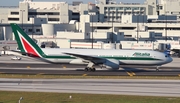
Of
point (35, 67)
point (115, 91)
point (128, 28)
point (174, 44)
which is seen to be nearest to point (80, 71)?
point (35, 67)

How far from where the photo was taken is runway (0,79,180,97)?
2250 inches

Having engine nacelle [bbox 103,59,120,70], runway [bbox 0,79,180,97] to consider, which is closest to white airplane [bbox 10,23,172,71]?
engine nacelle [bbox 103,59,120,70]

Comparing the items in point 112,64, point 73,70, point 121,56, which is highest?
point 121,56

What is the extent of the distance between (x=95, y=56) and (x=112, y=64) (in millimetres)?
2990

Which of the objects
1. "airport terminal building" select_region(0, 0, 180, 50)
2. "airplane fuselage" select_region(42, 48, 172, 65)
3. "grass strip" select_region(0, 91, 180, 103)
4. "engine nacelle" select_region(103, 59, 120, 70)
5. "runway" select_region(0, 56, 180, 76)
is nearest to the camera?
"grass strip" select_region(0, 91, 180, 103)

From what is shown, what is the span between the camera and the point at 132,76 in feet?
241

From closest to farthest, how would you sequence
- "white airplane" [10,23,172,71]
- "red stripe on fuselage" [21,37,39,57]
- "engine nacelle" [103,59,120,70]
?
"engine nacelle" [103,59,120,70], "white airplane" [10,23,172,71], "red stripe on fuselage" [21,37,39,57]

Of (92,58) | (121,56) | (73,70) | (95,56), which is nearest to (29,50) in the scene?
(73,70)

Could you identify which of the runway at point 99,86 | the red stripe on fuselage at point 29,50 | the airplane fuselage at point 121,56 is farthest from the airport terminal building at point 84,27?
the runway at point 99,86

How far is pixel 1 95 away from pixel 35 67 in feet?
106

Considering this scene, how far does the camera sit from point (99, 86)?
60906mm

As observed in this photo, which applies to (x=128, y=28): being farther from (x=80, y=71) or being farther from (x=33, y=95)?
(x=33, y=95)

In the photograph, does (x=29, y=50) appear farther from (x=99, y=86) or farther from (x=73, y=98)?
(x=73, y=98)

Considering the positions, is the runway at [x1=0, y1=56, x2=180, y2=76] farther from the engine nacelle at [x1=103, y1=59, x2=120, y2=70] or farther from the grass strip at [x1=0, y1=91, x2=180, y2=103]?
the grass strip at [x1=0, y1=91, x2=180, y2=103]
